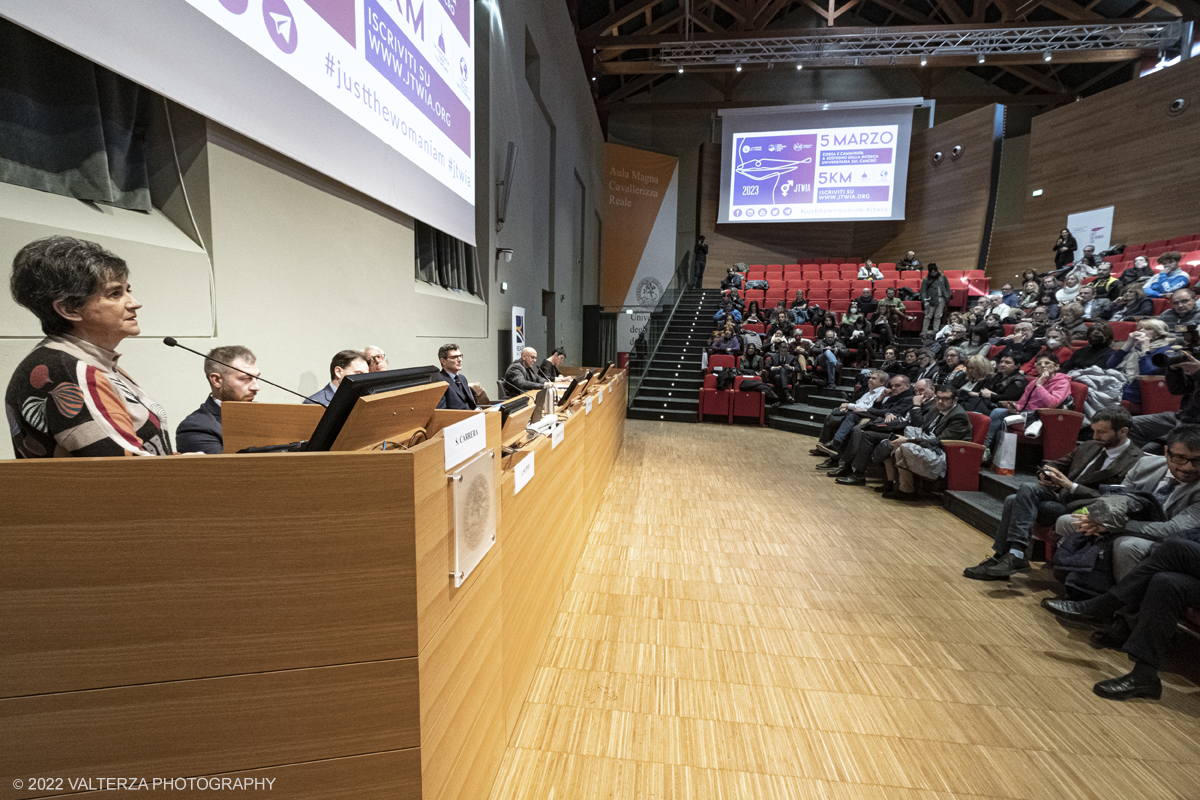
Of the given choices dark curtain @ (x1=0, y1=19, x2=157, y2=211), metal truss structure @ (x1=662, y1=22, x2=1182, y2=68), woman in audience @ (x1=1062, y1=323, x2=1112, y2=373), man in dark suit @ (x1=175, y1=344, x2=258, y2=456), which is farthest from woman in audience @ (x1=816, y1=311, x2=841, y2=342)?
dark curtain @ (x1=0, y1=19, x2=157, y2=211)

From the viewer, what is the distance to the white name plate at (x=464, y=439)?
1097 millimetres

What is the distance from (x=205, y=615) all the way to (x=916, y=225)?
1569 centimetres

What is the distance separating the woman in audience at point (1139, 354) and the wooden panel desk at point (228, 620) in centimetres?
550

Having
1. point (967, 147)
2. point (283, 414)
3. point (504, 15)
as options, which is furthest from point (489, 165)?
point (967, 147)

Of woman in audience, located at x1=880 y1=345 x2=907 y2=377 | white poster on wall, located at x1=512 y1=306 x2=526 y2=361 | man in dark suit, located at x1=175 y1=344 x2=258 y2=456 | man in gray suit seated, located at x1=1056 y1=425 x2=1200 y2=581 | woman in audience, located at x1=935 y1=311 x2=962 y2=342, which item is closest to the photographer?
man in dark suit, located at x1=175 y1=344 x2=258 y2=456

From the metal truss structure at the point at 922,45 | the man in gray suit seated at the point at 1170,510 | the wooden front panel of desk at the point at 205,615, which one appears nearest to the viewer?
the wooden front panel of desk at the point at 205,615

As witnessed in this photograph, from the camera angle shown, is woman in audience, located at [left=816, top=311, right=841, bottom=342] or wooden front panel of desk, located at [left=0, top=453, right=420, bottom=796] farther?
woman in audience, located at [left=816, top=311, right=841, bottom=342]

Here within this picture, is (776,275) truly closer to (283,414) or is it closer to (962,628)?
(962,628)

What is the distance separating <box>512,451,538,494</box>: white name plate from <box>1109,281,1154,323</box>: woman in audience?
699cm

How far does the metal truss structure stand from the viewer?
401 inches

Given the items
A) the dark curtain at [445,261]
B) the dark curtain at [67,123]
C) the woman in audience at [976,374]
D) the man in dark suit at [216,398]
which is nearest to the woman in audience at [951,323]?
the woman in audience at [976,374]

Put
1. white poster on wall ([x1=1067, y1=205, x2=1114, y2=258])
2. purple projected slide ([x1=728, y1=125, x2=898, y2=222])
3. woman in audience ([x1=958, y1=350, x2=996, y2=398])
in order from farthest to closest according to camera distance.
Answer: purple projected slide ([x1=728, y1=125, x2=898, y2=222]) → white poster on wall ([x1=1067, y1=205, x2=1114, y2=258]) → woman in audience ([x1=958, y1=350, x2=996, y2=398])

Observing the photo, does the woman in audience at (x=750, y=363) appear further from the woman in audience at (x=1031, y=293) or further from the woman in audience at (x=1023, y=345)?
the woman in audience at (x=1031, y=293)

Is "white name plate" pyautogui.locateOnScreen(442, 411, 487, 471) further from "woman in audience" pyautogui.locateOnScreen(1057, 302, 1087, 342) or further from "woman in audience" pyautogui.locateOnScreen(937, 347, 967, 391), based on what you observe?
"woman in audience" pyautogui.locateOnScreen(1057, 302, 1087, 342)
